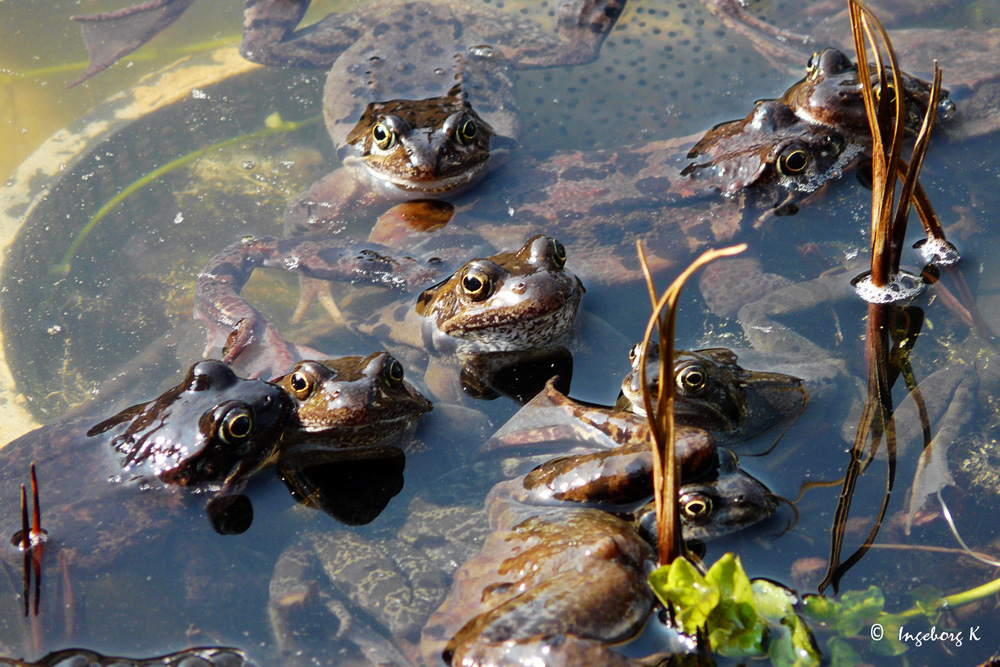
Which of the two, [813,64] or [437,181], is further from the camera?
[813,64]

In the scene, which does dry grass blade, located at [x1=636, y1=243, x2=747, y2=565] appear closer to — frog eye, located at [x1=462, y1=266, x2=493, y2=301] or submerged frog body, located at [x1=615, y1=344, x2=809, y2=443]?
submerged frog body, located at [x1=615, y1=344, x2=809, y2=443]

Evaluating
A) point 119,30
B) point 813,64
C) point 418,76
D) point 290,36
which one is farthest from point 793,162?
point 119,30

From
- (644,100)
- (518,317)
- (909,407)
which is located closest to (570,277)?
(518,317)

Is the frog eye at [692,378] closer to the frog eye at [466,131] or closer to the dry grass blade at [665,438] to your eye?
the dry grass blade at [665,438]

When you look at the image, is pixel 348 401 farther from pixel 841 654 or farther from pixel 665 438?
pixel 841 654

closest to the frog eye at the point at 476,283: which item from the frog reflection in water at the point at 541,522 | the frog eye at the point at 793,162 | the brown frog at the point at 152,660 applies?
the frog reflection in water at the point at 541,522

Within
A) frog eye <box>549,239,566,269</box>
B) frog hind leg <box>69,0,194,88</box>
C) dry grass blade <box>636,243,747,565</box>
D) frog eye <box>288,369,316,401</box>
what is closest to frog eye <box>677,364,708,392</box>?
dry grass blade <box>636,243,747,565</box>
